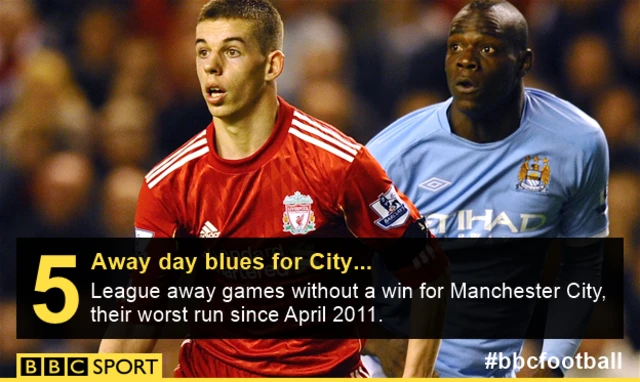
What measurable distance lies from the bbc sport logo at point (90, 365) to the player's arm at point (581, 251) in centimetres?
145

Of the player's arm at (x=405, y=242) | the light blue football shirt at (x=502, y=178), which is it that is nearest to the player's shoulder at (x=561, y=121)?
the light blue football shirt at (x=502, y=178)

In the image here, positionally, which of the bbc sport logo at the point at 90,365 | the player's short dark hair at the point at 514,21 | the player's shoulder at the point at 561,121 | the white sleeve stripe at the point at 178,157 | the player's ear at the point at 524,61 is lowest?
the bbc sport logo at the point at 90,365

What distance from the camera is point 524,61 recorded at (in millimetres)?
3477

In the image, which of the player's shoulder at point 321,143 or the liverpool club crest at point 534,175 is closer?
the player's shoulder at point 321,143

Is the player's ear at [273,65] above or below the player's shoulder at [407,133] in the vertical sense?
above

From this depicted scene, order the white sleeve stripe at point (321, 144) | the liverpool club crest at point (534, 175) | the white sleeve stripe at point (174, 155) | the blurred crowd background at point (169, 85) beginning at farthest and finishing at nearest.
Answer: the blurred crowd background at point (169, 85) → the liverpool club crest at point (534, 175) → the white sleeve stripe at point (174, 155) → the white sleeve stripe at point (321, 144)

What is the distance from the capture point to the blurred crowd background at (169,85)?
11.8ft

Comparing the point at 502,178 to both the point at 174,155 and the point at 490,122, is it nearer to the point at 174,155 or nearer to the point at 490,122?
the point at 490,122

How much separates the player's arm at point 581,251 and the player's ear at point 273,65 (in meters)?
1.17

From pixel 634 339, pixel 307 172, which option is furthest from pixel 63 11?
pixel 634 339

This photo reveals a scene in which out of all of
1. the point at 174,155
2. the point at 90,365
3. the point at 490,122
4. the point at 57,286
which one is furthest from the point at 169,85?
the point at 490,122

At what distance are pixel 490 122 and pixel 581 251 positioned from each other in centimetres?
60

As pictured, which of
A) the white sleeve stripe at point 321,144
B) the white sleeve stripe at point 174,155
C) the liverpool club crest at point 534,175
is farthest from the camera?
the liverpool club crest at point 534,175

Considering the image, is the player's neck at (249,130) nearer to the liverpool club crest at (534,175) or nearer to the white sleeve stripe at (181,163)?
the white sleeve stripe at (181,163)
